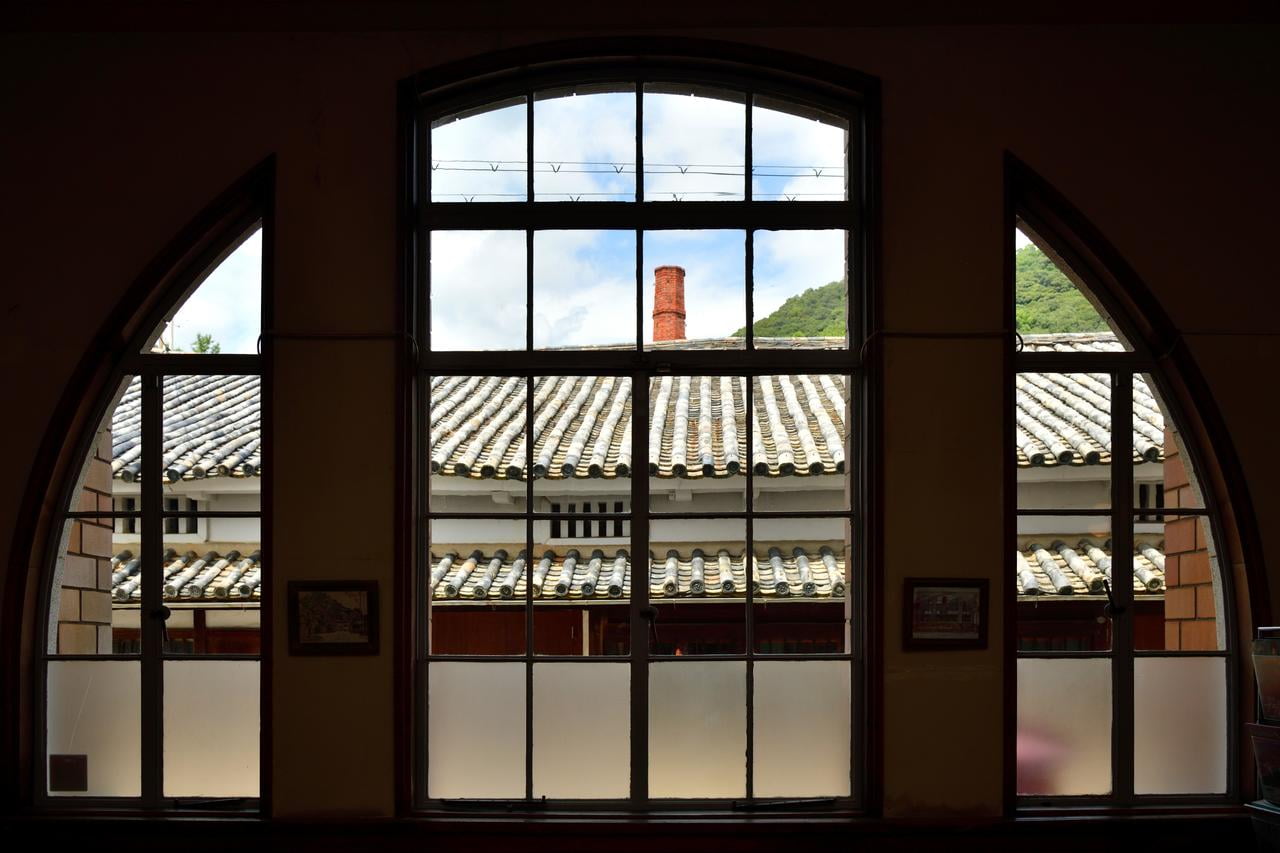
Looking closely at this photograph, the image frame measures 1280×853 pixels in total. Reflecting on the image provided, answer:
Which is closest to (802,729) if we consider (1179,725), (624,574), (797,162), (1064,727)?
(624,574)

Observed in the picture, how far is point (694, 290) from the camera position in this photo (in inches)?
160

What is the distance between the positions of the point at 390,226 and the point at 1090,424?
2.86 metres

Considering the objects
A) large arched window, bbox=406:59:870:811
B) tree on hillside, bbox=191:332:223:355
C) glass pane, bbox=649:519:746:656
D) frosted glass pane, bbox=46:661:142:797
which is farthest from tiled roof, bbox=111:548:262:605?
glass pane, bbox=649:519:746:656

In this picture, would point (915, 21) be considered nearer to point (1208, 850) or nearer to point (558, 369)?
point (558, 369)

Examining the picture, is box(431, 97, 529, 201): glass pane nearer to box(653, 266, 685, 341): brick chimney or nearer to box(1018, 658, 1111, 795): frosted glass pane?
box(653, 266, 685, 341): brick chimney

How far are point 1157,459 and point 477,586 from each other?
Answer: 108 inches

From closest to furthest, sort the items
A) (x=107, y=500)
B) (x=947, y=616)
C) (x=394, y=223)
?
(x=947, y=616)
(x=394, y=223)
(x=107, y=500)

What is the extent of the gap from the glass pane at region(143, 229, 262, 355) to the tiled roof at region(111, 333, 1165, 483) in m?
0.16

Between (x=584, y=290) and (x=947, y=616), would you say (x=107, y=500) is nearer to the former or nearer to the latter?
(x=584, y=290)

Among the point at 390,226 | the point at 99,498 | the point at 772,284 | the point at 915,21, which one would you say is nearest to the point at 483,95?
the point at 390,226

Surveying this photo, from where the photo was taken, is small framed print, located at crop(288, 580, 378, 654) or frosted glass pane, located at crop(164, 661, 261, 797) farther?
frosted glass pane, located at crop(164, 661, 261, 797)

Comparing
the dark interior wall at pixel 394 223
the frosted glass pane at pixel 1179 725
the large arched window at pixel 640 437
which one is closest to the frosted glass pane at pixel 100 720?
the dark interior wall at pixel 394 223

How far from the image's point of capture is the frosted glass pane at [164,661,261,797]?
12.9 feet

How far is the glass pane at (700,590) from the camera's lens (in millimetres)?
3928
